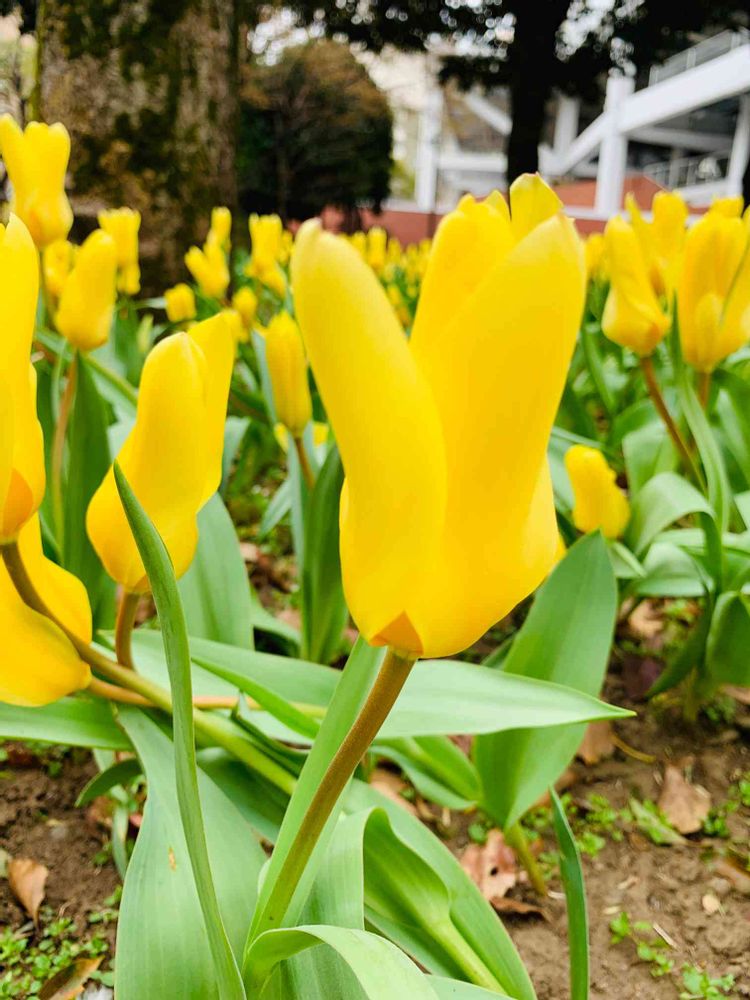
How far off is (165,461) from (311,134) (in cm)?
1402

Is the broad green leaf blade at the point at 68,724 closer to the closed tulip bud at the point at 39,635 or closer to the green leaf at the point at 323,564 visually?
the closed tulip bud at the point at 39,635

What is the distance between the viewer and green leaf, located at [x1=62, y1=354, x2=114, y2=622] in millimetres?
1062

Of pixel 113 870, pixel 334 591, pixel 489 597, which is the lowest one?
pixel 113 870

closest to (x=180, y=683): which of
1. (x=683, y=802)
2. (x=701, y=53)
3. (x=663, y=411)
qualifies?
(x=683, y=802)

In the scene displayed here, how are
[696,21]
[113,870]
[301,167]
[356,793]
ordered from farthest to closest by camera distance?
[301,167], [696,21], [113,870], [356,793]

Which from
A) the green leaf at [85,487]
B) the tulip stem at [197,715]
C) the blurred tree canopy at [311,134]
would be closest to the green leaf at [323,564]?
the green leaf at [85,487]

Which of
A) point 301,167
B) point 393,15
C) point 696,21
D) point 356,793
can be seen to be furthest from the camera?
point 301,167

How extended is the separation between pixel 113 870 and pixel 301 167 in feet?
44.9

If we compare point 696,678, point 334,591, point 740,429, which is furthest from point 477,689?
point 740,429

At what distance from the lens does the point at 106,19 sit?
267cm

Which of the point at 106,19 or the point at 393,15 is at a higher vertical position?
the point at 393,15

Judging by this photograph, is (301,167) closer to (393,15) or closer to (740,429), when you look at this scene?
(393,15)

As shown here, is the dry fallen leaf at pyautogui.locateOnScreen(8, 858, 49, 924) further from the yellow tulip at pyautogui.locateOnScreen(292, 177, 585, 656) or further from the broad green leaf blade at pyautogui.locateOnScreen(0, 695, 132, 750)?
the yellow tulip at pyautogui.locateOnScreen(292, 177, 585, 656)

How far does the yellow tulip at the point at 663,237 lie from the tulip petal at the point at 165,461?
3.52 ft
